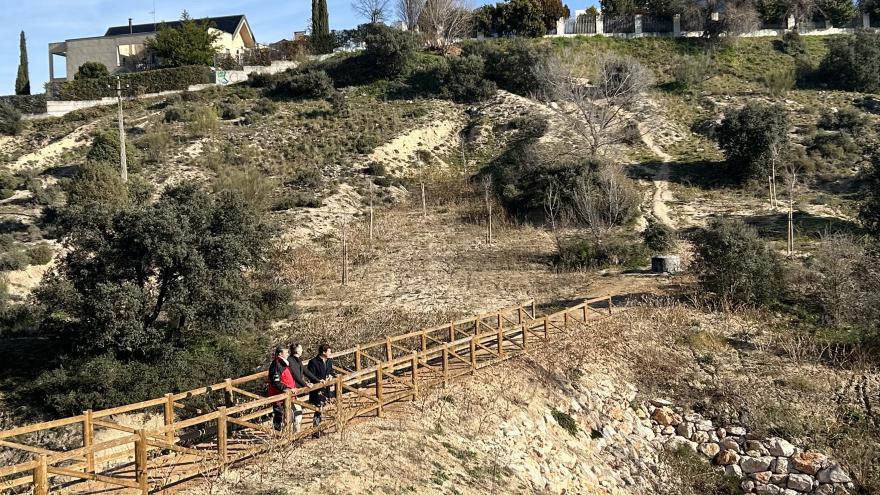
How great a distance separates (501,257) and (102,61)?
53863mm

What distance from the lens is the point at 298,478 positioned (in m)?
9.55

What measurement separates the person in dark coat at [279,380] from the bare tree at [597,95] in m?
31.7

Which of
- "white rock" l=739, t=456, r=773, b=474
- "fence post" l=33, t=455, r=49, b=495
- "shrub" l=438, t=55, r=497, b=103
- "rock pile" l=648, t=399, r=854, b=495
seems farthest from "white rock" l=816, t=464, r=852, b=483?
"shrub" l=438, t=55, r=497, b=103

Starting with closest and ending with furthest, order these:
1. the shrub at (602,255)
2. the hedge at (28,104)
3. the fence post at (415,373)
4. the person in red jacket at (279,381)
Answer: the person in red jacket at (279,381) → the fence post at (415,373) → the shrub at (602,255) → the hedge at (28,104)

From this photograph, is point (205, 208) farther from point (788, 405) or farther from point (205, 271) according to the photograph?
point (788, 405)

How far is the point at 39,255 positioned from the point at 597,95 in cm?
3593

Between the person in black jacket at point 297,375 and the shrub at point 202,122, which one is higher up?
the shrub at point 202,122

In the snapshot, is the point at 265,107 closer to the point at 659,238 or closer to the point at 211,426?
the point at 659,238

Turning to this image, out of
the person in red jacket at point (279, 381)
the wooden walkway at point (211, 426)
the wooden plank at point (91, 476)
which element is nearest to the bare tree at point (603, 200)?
the wooden walkway at point (211, 426)

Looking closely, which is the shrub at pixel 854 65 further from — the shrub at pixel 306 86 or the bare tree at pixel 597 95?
the shrub at pixel 306 86

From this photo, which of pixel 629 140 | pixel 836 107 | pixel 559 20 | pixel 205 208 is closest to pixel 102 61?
pixel 559 20

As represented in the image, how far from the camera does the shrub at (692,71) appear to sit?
177 feet

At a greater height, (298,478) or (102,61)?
(102,61)

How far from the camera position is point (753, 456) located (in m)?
14.9
